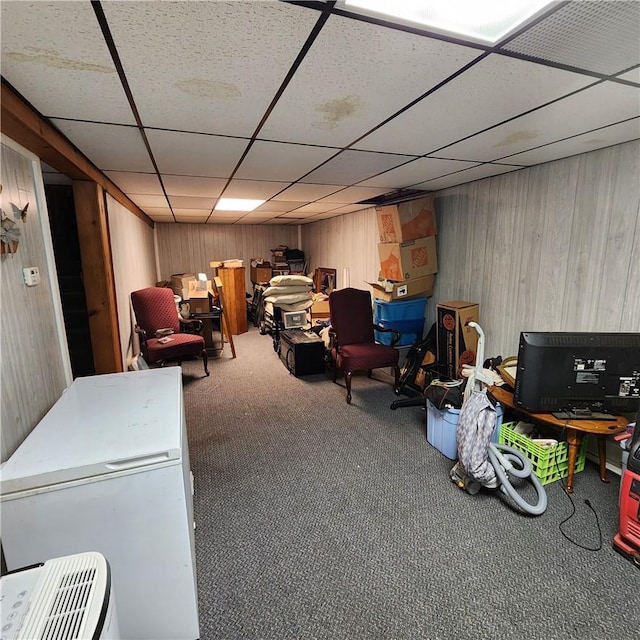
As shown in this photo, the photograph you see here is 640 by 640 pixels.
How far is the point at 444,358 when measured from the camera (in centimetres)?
337

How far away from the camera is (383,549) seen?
67.9 inches

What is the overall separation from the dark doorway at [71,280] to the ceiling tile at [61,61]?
1599 millimetres

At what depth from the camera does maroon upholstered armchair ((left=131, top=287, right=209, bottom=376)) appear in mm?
3689

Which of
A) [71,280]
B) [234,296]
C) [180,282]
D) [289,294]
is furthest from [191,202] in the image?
[180,282]

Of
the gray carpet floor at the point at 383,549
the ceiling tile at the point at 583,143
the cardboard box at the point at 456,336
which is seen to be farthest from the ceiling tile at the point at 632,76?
the gray carpet floor at the point at 383,549

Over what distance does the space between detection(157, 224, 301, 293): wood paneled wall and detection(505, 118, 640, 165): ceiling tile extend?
589 centimetres

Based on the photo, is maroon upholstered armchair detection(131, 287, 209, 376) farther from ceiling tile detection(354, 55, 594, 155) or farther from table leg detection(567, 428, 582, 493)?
table leg detection(567, 428, 582, 493)

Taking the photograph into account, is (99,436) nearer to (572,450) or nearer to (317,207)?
(572,450)

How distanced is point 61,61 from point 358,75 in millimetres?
1047

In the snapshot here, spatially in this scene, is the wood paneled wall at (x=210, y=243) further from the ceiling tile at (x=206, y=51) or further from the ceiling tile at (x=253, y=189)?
the ceiling tile at (x=206, y=51)

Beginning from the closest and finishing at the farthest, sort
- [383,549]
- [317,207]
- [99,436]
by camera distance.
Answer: [99,436] < [383,549] < [317,207]

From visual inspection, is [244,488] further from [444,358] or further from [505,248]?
[505,248]

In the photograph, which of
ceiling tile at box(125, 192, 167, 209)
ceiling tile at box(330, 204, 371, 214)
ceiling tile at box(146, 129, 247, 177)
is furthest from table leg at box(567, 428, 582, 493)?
ceiling tile at box(125, 192, 167, 209)

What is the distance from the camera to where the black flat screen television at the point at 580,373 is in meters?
Result: 1.97
